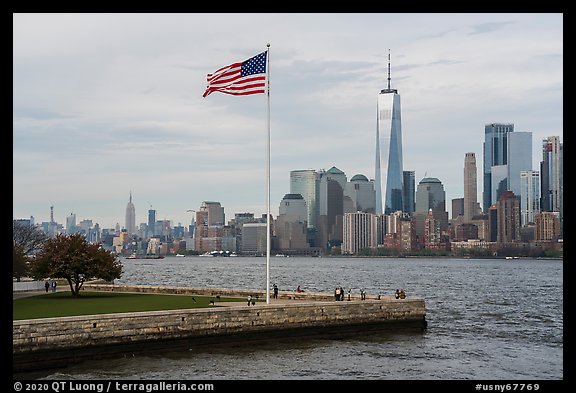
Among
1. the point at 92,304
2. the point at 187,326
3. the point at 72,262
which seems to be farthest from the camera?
the point at 72,262

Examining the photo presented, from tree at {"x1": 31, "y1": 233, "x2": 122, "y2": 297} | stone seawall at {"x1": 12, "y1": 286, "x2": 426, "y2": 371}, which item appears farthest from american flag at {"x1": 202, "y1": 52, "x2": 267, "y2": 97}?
tree at {"x1": 31, "y1": 233, "x2": 122, "y2": 297}

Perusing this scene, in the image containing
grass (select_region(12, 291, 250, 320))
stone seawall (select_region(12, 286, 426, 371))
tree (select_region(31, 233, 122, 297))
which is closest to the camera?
stone seawall (select_region(12, 286, 426, 371))

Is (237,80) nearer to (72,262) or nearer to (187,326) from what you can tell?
(187,326)

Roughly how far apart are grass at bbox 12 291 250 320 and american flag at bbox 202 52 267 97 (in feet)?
42.1

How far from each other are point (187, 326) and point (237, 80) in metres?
13.4

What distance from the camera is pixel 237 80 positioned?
138 feet

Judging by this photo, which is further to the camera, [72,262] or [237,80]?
[72,262]

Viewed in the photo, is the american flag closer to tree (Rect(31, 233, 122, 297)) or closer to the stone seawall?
the stone seawall

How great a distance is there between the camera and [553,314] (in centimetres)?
6856

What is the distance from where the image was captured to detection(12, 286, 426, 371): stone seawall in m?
35.1

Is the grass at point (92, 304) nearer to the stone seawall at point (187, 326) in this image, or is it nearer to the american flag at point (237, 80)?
the stone seawall at point (187, 326)

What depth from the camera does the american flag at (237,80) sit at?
1649 inches

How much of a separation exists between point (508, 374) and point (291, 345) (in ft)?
38.1

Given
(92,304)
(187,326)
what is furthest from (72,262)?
(187,326)
